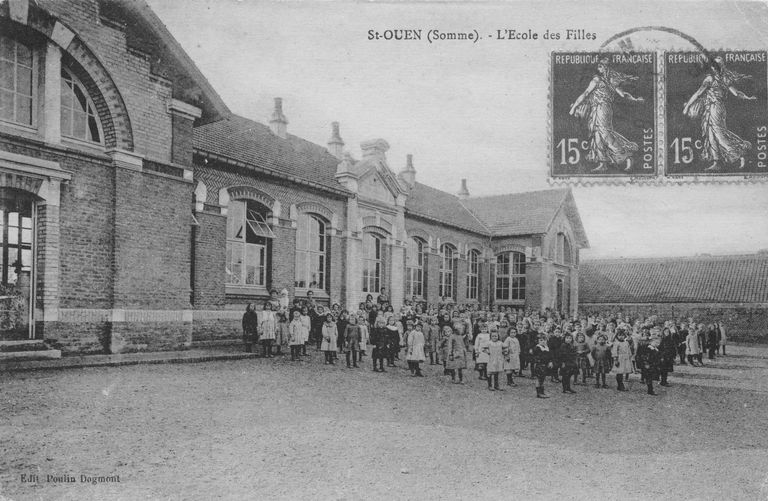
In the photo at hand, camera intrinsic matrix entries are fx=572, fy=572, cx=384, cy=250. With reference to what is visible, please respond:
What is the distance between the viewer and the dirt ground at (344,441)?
196 inches

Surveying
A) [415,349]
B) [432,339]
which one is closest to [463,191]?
[432,339]

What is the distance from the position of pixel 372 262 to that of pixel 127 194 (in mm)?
10354

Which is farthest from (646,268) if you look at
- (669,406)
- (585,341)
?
(669,406)

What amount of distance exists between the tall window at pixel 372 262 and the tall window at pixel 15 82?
37.4ft

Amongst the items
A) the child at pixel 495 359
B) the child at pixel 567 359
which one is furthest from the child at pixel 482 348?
the child at pixel 567 359

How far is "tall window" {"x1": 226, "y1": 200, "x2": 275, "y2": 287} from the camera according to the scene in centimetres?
1471

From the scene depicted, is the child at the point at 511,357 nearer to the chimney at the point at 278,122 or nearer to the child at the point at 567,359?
the child at the point at 567,359

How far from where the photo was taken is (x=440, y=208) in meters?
25.2

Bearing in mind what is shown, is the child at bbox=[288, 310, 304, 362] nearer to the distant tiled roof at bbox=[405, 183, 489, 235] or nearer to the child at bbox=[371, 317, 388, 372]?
the child at bbox=[371, 317, 388, 372]

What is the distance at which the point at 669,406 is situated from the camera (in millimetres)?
9281

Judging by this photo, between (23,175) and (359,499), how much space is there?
7.73 meters

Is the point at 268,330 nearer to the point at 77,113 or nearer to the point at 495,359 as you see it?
the point at 495,359

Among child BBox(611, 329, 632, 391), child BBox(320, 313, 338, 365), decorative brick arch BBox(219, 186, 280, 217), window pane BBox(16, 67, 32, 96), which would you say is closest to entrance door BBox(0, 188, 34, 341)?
window pane BBox(16, 67, 32, 96)

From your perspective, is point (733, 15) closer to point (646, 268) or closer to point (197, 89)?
point (197, 89)
